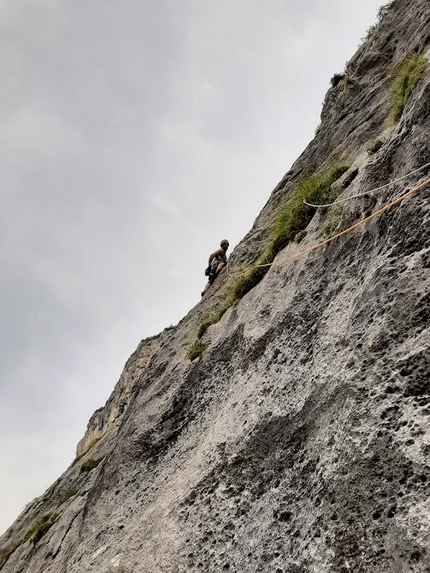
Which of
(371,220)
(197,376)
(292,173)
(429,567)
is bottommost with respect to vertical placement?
(429,567)

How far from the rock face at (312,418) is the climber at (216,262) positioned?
359 cm

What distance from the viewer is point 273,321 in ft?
24.1

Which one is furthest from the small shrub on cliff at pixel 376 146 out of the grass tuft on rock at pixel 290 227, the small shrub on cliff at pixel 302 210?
the small shrub on cliff at pixel 302 210

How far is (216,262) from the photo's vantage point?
46.2 ft

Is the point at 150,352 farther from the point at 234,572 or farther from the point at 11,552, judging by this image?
the point at 234,572

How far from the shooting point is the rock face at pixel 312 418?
3998 mm

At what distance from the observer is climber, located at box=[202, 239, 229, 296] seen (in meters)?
13.6

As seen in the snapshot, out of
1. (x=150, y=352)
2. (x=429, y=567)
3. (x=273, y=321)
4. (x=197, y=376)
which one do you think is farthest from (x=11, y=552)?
(x=150, y=352)

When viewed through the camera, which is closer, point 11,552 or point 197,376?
point 197,376

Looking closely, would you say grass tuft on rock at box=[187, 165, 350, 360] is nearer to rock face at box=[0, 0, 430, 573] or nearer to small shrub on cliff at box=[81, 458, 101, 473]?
rock face at box=[0, 0, 430, 573]

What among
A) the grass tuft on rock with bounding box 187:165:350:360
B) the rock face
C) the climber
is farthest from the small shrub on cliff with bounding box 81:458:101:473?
the grass tuft on rock with bounding box 187:165:350:360

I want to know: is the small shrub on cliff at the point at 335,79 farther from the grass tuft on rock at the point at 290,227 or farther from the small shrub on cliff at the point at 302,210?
the small shrub on cliff at the point at 302,210

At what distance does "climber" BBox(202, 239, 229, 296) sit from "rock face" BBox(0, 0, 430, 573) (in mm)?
3591

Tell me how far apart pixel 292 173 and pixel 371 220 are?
21.7 ft
